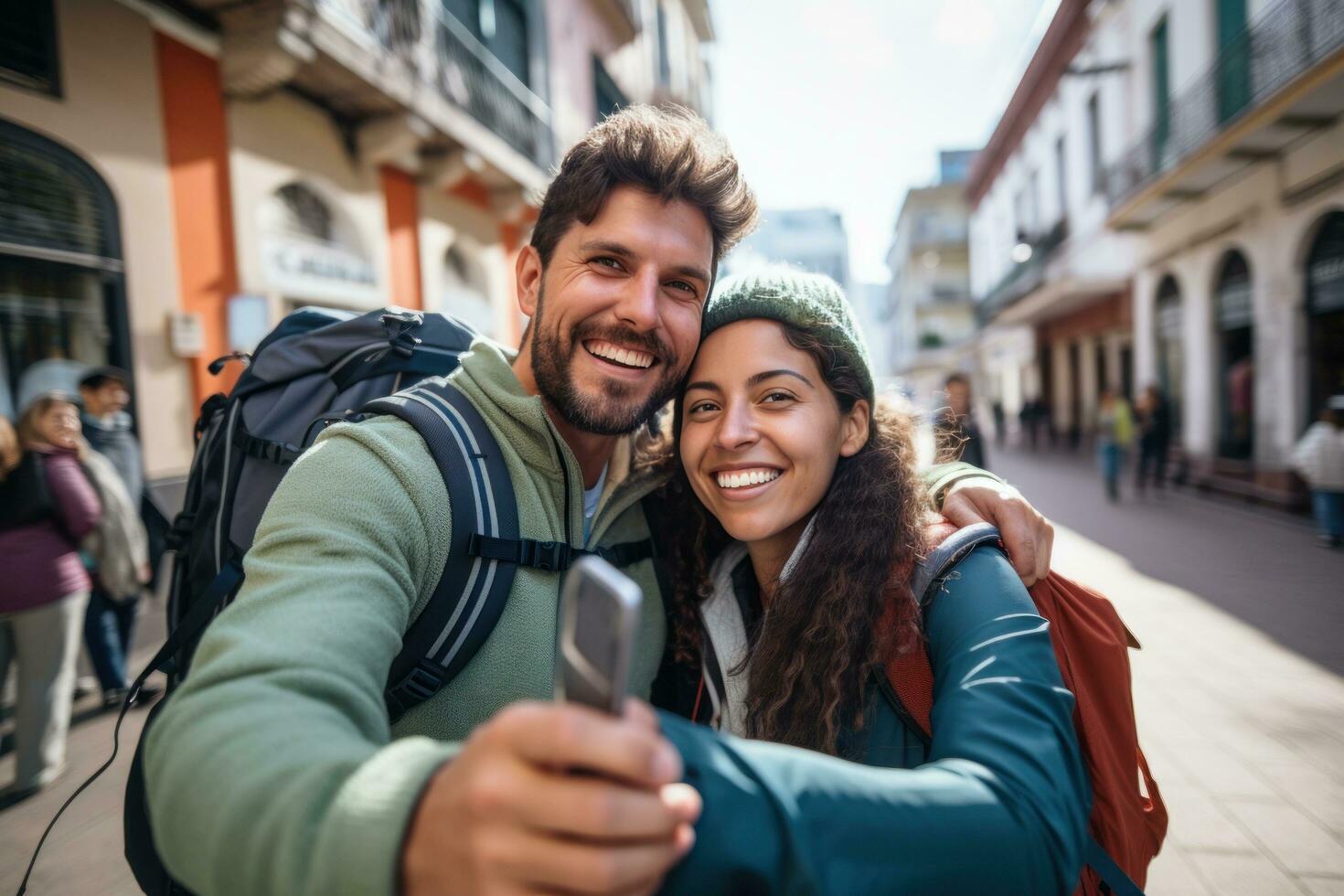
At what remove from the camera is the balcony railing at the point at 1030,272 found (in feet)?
63.4

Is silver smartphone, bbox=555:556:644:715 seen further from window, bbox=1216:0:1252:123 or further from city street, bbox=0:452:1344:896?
window, bbox=1216:0:1252:123

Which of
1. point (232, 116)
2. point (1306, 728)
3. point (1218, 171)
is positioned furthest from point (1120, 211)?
point (232, 116)

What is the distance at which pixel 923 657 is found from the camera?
54.6 inches

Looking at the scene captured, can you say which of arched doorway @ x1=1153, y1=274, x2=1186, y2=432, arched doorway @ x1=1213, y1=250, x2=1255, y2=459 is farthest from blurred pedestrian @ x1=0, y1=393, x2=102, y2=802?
arched doorway @ x1=1153, y1=274, x2=1186, y2=432

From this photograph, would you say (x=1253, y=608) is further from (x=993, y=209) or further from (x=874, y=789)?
(x=993, y=209)

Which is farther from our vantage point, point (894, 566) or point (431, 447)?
point (894, 566)

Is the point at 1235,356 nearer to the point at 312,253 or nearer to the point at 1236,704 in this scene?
the point at 1236,704

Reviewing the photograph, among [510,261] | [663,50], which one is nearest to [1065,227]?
[663,50]

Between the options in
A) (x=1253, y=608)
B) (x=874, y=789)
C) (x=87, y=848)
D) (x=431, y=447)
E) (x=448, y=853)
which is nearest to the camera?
(x=448, y=853)

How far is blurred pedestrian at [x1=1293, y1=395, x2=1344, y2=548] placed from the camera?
7.01 m

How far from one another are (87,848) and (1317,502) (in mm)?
9876

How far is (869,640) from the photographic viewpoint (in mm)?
1457

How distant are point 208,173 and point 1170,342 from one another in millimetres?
15642

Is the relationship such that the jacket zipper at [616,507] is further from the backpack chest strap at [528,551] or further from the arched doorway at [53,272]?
the arched doorway at [53,272]
